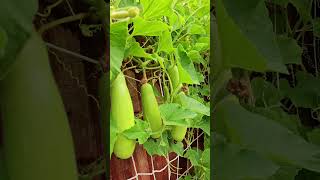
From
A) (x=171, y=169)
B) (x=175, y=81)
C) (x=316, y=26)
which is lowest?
(x=171, y=169)

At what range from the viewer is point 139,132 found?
0.96 meters

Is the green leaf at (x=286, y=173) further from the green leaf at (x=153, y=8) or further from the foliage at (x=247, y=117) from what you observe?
the green leaf at (x=153, y=8)

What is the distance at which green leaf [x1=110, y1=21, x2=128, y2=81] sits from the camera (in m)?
0.70

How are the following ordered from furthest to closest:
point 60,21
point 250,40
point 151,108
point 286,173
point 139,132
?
point 151,108 → point 139,132 → point 286,173 → point 250,40 → point 60,21

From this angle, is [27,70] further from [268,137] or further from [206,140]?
[206,140]

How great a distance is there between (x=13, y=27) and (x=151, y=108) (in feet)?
2.50

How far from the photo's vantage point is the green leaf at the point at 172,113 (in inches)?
43.4

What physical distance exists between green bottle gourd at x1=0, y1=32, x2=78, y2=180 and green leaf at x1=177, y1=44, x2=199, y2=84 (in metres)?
0.84

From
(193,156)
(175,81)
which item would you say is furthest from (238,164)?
(193,156)

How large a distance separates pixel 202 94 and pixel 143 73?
329mm

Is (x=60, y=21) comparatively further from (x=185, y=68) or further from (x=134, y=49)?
(x=185, y=68)

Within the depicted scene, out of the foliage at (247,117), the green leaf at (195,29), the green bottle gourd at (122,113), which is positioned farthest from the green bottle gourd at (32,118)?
the green leaf at (195,29)

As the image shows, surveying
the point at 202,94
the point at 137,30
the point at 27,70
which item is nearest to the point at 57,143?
the point at 27,70

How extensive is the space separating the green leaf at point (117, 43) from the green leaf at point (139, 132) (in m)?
0.23
